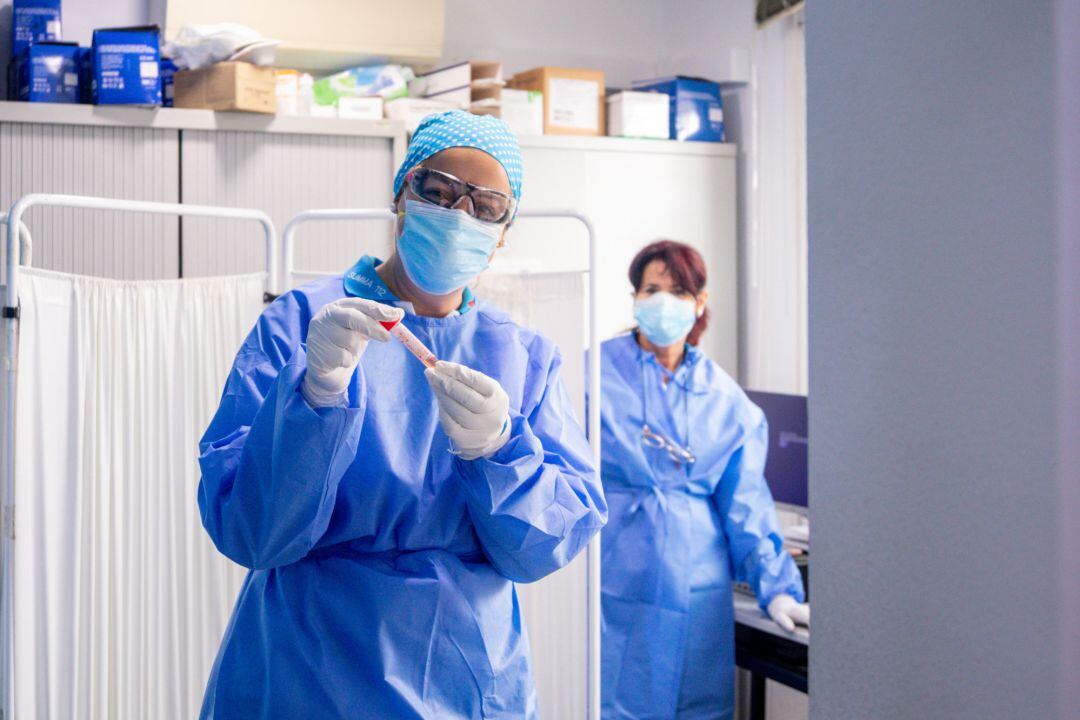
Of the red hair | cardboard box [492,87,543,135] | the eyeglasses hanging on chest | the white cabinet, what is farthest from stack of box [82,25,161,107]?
the eyeglasses hanging on chest

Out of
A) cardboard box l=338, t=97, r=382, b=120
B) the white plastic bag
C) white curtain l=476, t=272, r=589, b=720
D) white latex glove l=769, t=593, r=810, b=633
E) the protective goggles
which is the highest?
the white plastic bag

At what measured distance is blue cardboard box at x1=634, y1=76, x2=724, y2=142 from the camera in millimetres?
4016

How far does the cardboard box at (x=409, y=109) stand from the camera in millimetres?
3500

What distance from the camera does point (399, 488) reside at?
125 centimetres

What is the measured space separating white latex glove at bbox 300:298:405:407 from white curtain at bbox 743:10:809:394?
9.64ft

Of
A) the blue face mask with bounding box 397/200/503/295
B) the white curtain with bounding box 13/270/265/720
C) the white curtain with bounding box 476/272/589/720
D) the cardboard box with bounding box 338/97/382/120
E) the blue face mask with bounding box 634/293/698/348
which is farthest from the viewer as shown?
the cardboard box with bounding box 338/97/382/120

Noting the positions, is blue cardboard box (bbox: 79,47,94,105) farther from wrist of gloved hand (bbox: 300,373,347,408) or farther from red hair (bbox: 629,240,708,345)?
wrist of gloved hand (bbox: 300,373,347,408)

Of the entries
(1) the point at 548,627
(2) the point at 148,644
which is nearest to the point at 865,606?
(1) the point at 548,627

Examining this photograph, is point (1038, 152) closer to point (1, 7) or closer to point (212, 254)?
point (212, 254)

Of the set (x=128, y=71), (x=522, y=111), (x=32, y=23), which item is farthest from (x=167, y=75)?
(x=522, y=111)

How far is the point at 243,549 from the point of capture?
3.95 feet

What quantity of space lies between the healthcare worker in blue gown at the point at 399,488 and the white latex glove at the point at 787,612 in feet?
4.82

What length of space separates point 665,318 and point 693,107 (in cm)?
152

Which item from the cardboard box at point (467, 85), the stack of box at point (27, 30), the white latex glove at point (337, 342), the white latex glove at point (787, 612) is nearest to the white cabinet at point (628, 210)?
the cardboard box at point (467, 85)
